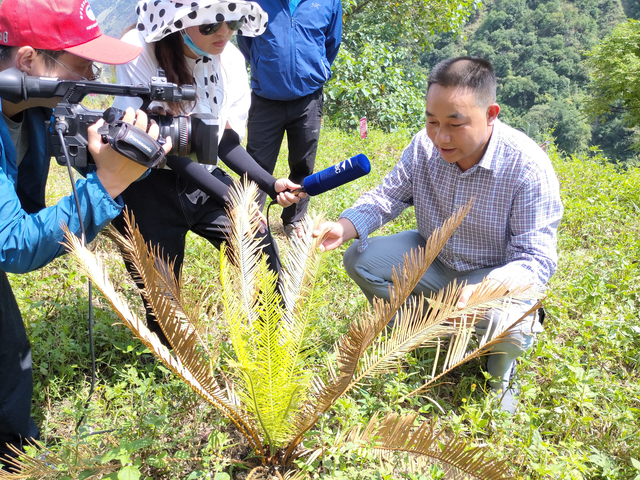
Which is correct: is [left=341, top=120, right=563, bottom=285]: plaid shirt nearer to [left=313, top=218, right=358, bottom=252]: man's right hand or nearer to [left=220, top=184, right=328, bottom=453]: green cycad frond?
[left=313, top=218, right=358, bottom=252]: man's right hand

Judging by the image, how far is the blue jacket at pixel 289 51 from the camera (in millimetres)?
3393

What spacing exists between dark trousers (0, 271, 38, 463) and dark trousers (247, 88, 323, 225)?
2201mm

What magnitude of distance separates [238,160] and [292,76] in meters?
1.30

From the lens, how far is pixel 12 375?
5.85 ft

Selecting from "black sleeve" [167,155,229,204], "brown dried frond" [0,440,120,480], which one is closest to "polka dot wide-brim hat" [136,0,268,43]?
"black sleeve" [167,155,229,204]

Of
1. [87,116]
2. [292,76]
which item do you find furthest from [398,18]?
[87,116]

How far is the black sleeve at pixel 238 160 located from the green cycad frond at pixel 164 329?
2.72 ft

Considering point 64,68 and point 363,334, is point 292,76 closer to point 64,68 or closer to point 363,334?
point 64,68

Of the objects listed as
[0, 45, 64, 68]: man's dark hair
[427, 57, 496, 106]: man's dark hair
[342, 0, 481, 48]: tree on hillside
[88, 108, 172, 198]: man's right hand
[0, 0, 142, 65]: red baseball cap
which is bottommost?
[88, 108, 172, 198]: man's right hand

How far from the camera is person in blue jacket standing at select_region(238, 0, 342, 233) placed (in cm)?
340

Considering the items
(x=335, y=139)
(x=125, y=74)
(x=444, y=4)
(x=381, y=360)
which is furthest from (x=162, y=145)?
(x=444, y=4)

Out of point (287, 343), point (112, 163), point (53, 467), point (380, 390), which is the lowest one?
point (380, 390)

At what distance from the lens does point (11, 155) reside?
1528 millimetres

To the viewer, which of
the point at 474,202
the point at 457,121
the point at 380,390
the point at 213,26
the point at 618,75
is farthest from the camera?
the point at 618,75
